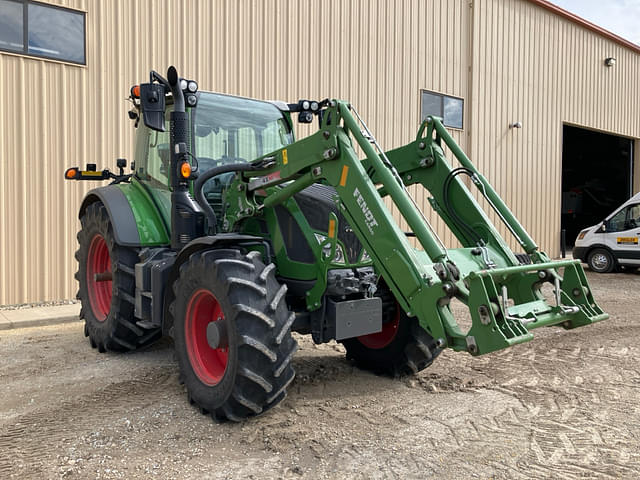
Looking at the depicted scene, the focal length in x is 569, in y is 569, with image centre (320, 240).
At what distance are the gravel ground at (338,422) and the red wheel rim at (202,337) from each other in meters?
0.31

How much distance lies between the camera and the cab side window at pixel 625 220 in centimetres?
1232

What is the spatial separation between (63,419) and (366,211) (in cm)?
242

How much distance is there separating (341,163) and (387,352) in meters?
1.77

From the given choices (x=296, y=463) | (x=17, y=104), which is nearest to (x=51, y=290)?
(x=17, y=104)

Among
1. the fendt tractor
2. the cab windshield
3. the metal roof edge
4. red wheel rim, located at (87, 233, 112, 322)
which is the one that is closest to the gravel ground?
the fendt tractor

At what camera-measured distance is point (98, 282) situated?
226 inches

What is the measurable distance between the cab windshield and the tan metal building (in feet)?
12.8

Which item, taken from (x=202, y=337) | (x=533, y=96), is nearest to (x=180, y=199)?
(x=202, y=337)

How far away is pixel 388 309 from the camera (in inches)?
174

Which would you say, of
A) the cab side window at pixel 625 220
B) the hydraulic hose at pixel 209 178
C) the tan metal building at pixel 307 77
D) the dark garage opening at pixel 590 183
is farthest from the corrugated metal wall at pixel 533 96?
the hydraulic hose at pixel 209 178

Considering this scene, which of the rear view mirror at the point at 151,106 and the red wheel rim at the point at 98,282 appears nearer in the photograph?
the rear view mirror at the point at 151,106

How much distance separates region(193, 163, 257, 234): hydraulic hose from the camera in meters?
→ 4.27

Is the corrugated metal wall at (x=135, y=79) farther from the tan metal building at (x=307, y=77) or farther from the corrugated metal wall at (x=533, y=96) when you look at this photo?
the corrugated metal wall at (x=533, y=96)

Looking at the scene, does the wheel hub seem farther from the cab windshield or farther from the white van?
the white van
